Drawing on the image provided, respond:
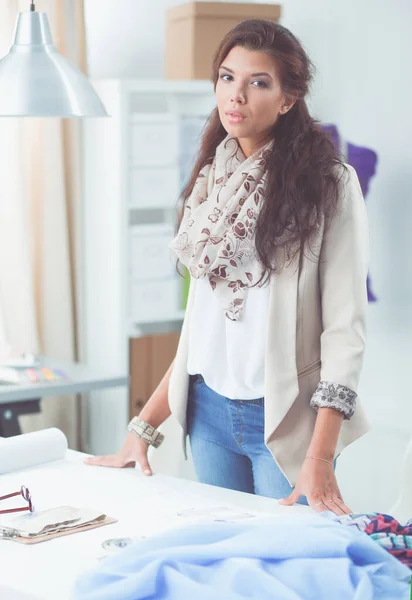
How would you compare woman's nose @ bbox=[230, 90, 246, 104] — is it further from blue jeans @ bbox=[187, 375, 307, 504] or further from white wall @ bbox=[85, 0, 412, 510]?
white wall @ bbox=[85, 0, 412, 510]

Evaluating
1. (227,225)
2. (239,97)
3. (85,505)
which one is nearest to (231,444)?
(85,505)

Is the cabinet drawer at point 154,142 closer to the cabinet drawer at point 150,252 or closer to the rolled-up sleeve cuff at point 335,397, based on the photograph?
the cabinet drawer at point 150,252

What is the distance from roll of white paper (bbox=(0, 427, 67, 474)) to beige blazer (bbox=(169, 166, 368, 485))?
1.50ft

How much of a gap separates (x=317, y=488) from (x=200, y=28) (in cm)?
248

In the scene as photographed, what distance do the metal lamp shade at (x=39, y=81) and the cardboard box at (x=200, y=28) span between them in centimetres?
167

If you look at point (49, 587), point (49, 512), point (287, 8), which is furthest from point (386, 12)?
point (49, 587)

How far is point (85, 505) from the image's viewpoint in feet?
5.29

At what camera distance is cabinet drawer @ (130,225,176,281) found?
3.74m

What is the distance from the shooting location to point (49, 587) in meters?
1.27

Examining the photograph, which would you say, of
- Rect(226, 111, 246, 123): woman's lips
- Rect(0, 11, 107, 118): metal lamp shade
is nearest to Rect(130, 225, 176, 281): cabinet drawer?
Rect(0, 11, 107, 118): metal lamp shade

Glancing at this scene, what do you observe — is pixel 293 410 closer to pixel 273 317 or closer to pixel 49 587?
pixel 273 317

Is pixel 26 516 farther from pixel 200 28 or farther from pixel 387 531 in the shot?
pixel 200 28

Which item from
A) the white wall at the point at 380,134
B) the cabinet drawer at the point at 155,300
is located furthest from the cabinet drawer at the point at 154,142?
the white wall at the point at 380,134

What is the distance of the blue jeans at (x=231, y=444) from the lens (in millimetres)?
1691
